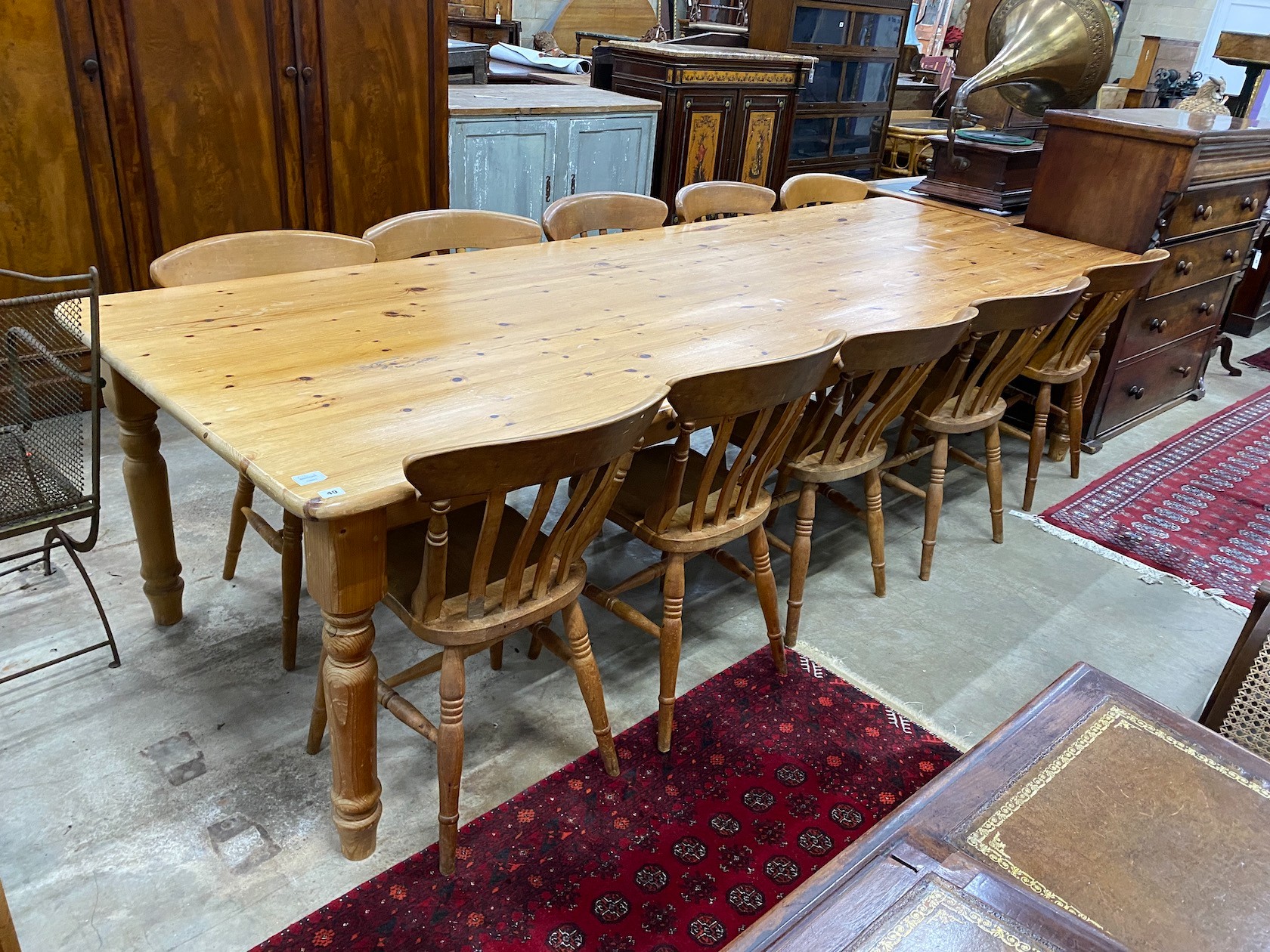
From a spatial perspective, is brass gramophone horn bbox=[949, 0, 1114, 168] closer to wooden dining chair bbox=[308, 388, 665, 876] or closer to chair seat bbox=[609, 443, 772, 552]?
chair seat bbox=[609, 443, 772, 552]

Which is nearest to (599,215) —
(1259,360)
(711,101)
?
(711,101)

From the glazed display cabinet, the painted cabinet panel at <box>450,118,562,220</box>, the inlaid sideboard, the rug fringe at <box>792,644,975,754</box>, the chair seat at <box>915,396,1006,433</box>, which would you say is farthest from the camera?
the glazed display cabinet

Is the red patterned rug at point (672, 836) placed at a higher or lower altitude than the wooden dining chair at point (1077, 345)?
lower

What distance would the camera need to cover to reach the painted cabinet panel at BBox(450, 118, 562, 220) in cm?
388

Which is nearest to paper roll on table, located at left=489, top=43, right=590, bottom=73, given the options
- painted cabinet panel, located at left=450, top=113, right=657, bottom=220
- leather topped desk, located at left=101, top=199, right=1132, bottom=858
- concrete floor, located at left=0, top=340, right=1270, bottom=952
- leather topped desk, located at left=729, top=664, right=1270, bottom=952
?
painted cabinet panel, located at left=450, top=113, right=657, bottom=220

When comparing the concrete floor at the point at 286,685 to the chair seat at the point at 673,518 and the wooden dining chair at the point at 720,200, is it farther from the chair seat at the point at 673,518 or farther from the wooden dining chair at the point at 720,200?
the wooden dining chair at the point at 720,200

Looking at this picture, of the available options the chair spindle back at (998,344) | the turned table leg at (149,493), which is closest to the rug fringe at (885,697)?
the chair spindle back at (998,344)

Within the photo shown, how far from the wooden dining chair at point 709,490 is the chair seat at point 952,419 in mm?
642

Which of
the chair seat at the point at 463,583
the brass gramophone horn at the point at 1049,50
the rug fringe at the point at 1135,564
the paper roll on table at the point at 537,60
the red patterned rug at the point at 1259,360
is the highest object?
the brass gramophone horn at the point at 1049,50

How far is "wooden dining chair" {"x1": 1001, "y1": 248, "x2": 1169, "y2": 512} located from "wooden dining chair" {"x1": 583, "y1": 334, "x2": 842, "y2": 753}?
117 cm

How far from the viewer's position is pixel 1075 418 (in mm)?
3100

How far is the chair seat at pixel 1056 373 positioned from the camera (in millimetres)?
2773

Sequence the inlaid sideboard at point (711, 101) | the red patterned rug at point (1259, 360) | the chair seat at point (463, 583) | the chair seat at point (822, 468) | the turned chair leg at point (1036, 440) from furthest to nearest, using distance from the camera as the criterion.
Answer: the inlaid sideboard at point (711, 101), the red patterned rug at point (1259, 360), the turned chair leg at point (1036, 440), the chair seat at point (822, 468), the chair seat at point (463, 583)

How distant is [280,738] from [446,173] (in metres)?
2.36
